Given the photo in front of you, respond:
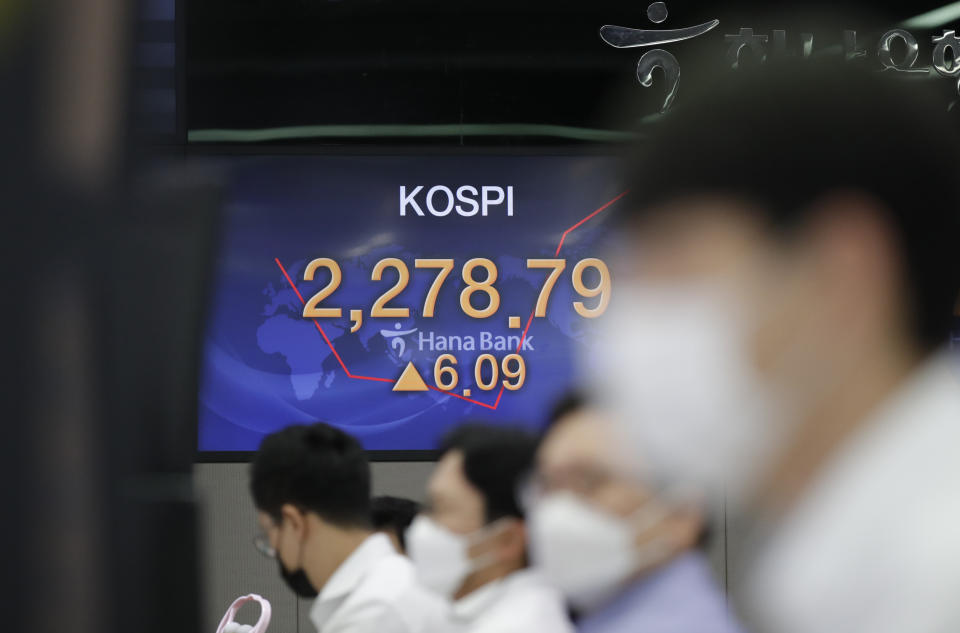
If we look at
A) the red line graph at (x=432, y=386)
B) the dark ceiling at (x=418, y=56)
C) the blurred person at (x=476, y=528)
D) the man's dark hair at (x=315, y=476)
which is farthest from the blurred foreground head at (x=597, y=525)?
the dark ceiling at (x=418, y=56)

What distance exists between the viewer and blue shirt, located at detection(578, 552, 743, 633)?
4.05 feet

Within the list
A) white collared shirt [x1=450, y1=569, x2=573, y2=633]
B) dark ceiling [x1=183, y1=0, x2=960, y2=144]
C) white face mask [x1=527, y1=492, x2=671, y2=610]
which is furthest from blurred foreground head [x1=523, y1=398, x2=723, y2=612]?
dark ceiling [x1=183, y1=0, x2=960, y2=144]

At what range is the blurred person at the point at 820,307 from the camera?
1.80ft

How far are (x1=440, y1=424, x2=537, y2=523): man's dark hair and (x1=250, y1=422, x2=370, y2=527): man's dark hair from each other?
48 centimetres

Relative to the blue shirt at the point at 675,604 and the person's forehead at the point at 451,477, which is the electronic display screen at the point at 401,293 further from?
the blue shirt at the point at 675,604

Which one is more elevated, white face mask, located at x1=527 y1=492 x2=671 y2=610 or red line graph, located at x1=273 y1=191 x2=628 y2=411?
red line graph, located at x1=273 y1=191 x2=628 y2=411

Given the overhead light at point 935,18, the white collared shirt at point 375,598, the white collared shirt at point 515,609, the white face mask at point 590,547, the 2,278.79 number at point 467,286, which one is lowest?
the white collared shirt at point 375,598

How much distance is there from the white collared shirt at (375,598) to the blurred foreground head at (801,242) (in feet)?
5.08

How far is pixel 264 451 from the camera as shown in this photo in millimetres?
2592

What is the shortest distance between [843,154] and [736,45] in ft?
13.7

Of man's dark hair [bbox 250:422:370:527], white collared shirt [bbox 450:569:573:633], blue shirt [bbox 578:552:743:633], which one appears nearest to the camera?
blue shirt [bbox 578:552:743:633]

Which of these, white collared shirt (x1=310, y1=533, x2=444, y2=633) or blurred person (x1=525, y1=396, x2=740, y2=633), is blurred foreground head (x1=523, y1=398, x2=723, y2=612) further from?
white collared shirt (x1=310, y1=533, x2=444, y2=633)

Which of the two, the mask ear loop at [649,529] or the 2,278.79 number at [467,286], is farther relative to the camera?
the 2,278.79 number at [467,286]

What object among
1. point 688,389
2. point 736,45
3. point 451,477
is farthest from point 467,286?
point 688,389
